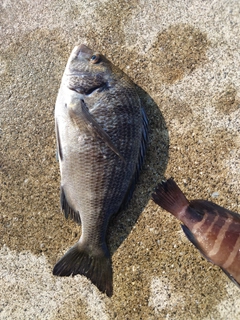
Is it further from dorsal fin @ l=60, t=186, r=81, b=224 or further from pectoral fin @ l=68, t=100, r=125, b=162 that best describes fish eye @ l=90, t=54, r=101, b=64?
dorsal fin @ l=60, t=186, r=81, b=224

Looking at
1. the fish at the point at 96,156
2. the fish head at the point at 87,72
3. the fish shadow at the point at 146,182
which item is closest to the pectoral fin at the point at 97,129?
the fish at the point at 96,156

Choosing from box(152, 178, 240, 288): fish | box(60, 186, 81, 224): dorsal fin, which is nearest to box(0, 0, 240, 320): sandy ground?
box(60, 186, 81, 224): dorsal fin

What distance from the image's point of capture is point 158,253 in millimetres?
2773

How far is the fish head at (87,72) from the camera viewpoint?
280 cm

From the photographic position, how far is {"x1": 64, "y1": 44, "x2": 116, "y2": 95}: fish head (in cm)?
280

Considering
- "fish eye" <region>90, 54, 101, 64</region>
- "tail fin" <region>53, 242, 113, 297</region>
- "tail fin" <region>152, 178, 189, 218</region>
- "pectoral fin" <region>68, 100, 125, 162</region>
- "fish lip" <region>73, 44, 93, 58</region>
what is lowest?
"tail fin" <region>53, 242, 113, 297</region>

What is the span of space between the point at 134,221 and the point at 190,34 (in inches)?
68.6

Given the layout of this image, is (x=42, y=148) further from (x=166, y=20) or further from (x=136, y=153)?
(x=166, y=20)

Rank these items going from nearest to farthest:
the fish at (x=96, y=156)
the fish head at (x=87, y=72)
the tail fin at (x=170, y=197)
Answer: the tail fin at (x=170, y=197)
the fish at (x=96, y=156)
the fish head at (x=87, y=72)

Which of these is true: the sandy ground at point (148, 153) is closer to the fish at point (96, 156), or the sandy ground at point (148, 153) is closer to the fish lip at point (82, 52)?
the fish at point (96, 156)

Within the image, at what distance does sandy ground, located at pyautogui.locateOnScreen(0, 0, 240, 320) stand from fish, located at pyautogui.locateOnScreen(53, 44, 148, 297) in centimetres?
16

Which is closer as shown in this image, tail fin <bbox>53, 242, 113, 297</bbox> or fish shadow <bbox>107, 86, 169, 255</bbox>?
tail fin <bbox>53, 242, 113, 297</bbox>

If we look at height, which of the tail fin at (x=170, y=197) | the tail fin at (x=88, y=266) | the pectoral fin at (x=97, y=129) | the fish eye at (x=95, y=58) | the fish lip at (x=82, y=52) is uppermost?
the fish lip at (x=82, y=52)

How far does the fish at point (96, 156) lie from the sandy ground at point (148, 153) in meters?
0.16
